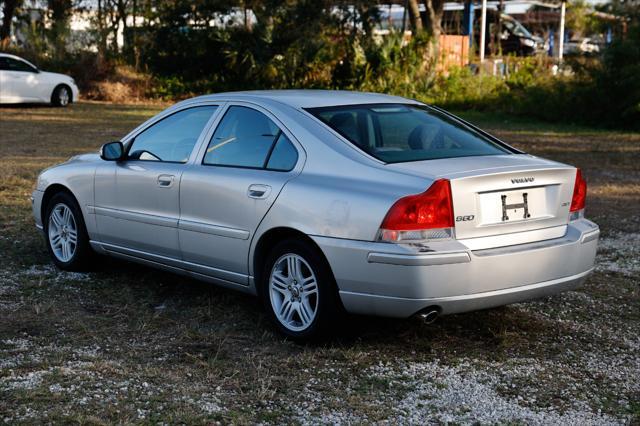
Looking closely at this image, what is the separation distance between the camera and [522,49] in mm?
42625

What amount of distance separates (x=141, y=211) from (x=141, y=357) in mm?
1553

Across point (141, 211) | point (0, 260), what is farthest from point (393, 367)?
point (0, 260)

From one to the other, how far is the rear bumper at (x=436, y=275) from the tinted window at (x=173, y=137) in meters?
1.63

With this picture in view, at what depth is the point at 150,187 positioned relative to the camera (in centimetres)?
671

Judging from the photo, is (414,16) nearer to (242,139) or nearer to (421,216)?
(242,139)

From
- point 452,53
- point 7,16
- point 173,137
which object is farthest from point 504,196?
point 7,16

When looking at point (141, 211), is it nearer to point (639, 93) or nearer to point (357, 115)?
point (357, 115)

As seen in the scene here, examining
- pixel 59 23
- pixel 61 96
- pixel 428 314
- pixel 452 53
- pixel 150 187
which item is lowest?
pixel 428 314

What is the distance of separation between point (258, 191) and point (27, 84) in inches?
805

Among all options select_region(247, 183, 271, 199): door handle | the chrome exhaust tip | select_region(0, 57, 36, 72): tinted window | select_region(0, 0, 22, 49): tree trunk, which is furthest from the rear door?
select_region(0, 0, 22, 49): tree trunk

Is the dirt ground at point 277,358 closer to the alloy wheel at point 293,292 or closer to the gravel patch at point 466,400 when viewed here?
the gravel patch at point 466,400

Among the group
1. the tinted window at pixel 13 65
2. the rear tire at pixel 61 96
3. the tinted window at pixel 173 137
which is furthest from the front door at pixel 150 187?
the rear tire at pixel 61 96

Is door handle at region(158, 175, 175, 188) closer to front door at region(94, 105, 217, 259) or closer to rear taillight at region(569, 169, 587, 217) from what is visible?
front door at region(94, 105, 217, 259)

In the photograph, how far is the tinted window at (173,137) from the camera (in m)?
6.67
